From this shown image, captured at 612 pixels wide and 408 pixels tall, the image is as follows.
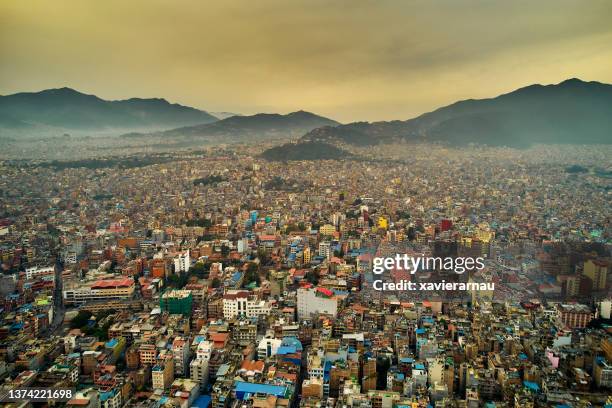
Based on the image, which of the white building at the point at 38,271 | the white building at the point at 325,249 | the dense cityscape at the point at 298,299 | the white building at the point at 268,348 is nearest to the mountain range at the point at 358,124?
the dense cityscape at the point at 298,299

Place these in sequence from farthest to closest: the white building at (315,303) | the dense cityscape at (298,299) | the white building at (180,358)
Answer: the white building at (315,303), the white building at (180,358), the dense cityscape at (298,299)

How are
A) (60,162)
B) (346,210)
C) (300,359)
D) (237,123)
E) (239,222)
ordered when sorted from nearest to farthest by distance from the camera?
(300,359) → (239,222) → (346,210) → (60,162) → (237,123)

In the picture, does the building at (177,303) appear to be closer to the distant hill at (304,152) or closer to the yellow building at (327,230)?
the yellow building at (327,230)

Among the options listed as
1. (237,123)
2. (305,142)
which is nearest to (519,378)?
(305,142)

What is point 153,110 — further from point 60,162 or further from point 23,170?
point 23,170

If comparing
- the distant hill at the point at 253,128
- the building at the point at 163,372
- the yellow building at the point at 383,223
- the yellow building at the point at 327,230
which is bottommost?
the building at the point at 163,372

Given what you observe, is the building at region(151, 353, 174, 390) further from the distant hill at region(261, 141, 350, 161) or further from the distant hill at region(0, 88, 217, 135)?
the distant hill at region(261, 141, 350, 161)

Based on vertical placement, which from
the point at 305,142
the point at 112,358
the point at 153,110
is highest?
the point at 153,110
